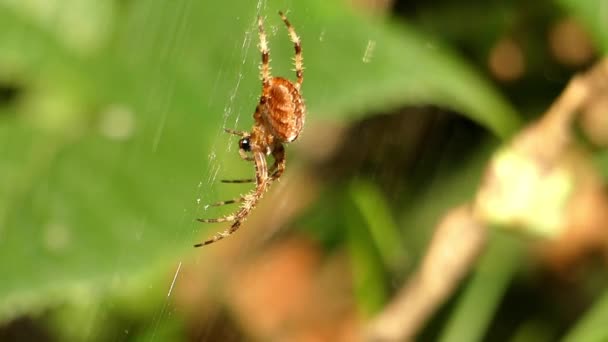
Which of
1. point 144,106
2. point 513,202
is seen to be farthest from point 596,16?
point 144,106

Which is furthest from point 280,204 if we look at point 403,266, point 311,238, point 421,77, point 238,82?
point 238,82

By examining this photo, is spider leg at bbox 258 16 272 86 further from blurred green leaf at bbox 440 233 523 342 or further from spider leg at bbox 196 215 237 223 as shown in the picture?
blurred green leaf at bbox 440 233 523 342

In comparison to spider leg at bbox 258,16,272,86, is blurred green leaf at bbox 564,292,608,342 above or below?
below

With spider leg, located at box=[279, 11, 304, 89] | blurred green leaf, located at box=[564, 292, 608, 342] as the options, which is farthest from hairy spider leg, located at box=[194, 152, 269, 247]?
blurred green leaf, located at box=[564, 292, 608, 342]

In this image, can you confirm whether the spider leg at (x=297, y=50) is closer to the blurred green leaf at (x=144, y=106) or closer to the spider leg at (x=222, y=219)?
the blurred green leaf at (x=144, y=106)

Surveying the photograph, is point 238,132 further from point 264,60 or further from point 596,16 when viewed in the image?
point 596,16

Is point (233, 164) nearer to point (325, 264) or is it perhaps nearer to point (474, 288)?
point (474, 288)

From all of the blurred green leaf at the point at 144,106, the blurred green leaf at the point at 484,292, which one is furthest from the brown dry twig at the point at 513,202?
the blurred green leaf at the point at 144,106
